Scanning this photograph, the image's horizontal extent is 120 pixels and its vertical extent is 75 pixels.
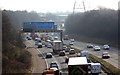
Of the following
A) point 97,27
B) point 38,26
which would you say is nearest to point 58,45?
point 38,26

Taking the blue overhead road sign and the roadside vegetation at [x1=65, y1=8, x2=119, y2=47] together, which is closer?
the blue overhead road sign

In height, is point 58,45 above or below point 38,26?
below

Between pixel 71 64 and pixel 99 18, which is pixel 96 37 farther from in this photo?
pixel 71 64

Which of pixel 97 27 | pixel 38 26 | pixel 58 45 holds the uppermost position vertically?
pixel 38 26

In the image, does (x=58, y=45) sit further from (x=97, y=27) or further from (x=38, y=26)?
(x=97, y=27)

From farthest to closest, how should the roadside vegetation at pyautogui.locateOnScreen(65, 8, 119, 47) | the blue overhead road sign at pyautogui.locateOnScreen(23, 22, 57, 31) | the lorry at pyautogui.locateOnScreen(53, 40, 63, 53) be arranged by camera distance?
Answer: the roadside vegetation at pyautogui.locateOnScreen(65, 8, 119, 47) < the blue overhead road sign at pyautogui.locateOnScreen(23, 22, 57, 31) < the lorry at pyautogui.locateOnScreen(53, 40, 63, 53)

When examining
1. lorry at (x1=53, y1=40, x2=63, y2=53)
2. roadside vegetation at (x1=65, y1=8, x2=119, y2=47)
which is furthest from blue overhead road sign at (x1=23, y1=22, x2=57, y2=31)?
roadside vegetation at (x1=65, y1=8, x2=119, y2=47)

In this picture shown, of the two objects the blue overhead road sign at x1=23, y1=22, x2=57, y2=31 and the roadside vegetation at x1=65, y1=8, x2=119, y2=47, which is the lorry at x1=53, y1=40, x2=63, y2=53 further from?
the roadside vegetation at x1=65, y1=8, x2=119, y2=47

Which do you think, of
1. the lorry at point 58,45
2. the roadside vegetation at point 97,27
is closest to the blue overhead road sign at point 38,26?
the lorry at point 58,45

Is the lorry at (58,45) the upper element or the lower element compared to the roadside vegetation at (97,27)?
lower

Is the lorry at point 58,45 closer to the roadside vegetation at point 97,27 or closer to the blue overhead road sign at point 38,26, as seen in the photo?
the blue overhead road sign at point 38,26

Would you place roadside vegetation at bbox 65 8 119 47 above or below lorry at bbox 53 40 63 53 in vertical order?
above

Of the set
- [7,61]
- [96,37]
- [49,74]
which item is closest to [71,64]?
[49,74]

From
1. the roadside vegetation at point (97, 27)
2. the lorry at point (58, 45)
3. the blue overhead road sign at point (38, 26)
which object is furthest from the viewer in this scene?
the roadside vegetation at point (97, 27)
